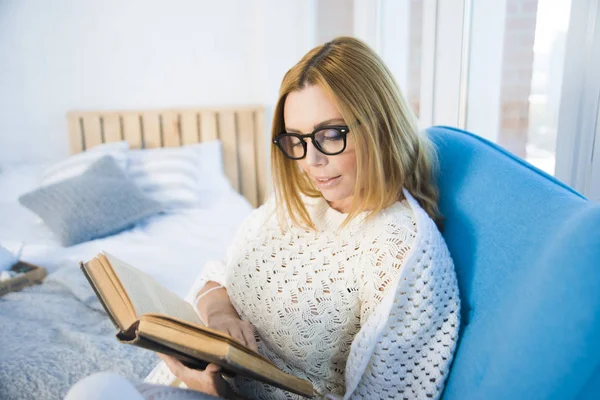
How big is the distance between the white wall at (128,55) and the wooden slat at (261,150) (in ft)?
0.42

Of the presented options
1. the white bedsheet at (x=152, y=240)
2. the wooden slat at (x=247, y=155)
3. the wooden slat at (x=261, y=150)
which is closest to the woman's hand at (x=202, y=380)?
the white bedsheet at (x=152, y=240)

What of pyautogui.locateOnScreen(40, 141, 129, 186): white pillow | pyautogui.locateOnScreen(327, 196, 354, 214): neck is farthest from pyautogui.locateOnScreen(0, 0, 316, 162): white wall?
pyautogui.locateOnScreen(327, 196, 354, 214): neck

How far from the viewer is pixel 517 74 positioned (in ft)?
4.81

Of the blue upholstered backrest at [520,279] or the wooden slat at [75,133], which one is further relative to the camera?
the wooden slat at [75,133]

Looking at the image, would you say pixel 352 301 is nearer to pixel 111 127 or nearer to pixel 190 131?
pixel 190 131

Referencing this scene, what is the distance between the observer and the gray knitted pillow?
1928 mm

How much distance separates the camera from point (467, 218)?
828 mm

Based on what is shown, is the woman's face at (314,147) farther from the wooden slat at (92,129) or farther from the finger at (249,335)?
the wooden slat at (92,129)

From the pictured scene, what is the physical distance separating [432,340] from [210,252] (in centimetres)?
122

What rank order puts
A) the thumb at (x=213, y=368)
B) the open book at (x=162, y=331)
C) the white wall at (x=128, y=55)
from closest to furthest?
the open book at (x=162, y=331)
the thumb at (x=213, y=368)
the white wall at (x=128, y=55)

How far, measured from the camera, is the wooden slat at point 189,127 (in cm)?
284

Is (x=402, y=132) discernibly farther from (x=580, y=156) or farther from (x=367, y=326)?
(x=580, y=156)

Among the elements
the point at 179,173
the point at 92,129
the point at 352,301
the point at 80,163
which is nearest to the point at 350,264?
the point at 352,301

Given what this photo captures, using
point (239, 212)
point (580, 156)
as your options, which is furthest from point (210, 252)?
point (580, 156)
